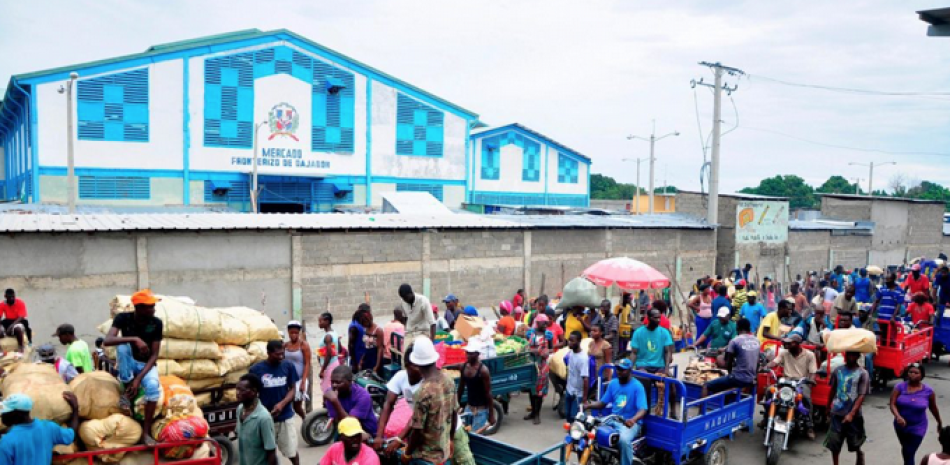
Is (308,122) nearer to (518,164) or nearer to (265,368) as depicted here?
(518,164)

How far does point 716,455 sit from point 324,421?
560cm

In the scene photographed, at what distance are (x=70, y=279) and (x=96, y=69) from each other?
18759mm

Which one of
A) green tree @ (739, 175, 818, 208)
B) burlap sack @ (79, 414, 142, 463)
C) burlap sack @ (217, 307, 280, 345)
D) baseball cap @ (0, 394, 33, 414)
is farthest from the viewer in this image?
green tree @ (739, 175, 818, 208)

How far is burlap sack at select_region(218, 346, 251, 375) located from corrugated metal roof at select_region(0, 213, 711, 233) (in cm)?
689

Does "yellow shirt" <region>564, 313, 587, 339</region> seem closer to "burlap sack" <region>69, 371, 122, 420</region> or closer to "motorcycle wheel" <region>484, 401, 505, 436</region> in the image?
"motorcycle wheel" <region>484, 401, 505, 436</region>

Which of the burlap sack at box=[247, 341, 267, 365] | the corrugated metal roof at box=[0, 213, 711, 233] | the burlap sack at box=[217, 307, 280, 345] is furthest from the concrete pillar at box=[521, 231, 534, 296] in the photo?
the burlap sack at box=[247, 341, 267, 365]

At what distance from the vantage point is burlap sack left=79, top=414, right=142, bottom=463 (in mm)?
6625

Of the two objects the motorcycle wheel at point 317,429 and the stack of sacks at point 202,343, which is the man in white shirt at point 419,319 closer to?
the motorcycle wheel at point 317,429

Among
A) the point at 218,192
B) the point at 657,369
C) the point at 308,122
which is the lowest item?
the point at 657,369

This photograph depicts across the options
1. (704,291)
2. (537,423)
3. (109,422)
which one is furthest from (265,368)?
(704,291)

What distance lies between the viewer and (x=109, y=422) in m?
6.74

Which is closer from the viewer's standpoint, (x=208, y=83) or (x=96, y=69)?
(x=96, y=69)

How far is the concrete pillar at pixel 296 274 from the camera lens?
55.3ft

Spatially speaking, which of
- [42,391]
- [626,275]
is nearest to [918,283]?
[626,275]
